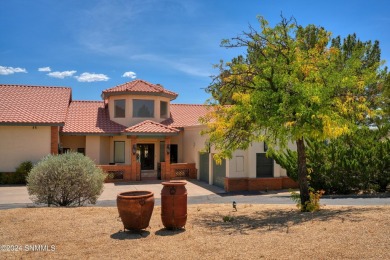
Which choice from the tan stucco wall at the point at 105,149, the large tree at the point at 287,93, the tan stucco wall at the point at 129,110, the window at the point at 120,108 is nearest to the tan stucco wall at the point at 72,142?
A: the tan stucco wall at the point at 105,149

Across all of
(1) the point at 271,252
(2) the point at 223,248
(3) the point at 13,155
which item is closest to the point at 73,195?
(2) the point at 223,248

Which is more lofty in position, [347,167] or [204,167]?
[347,167]

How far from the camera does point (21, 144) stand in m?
22.8

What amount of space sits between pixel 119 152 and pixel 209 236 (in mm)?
19951

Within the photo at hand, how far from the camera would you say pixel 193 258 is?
6.37m

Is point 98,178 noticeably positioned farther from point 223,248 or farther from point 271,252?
point 271,252

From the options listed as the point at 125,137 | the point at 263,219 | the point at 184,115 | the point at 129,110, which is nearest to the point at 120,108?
the point at 129,110

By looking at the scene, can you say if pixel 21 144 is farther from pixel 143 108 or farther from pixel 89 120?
pixel 143 108

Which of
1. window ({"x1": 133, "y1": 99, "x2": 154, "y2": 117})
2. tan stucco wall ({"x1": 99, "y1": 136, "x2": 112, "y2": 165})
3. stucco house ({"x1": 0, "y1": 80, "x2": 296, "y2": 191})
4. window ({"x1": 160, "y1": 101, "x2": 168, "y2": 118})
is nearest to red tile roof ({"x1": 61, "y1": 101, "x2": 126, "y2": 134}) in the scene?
stucco house ({"x1": 0, "y1": 80, "x2": 296, "y2": 191})

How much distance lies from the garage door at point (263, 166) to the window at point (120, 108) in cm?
1270

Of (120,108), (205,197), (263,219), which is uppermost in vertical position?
(120,108)

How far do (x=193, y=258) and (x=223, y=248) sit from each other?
32.0 inches

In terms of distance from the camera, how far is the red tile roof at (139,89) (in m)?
27.2

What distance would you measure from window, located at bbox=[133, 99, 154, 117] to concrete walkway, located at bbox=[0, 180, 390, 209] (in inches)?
284
